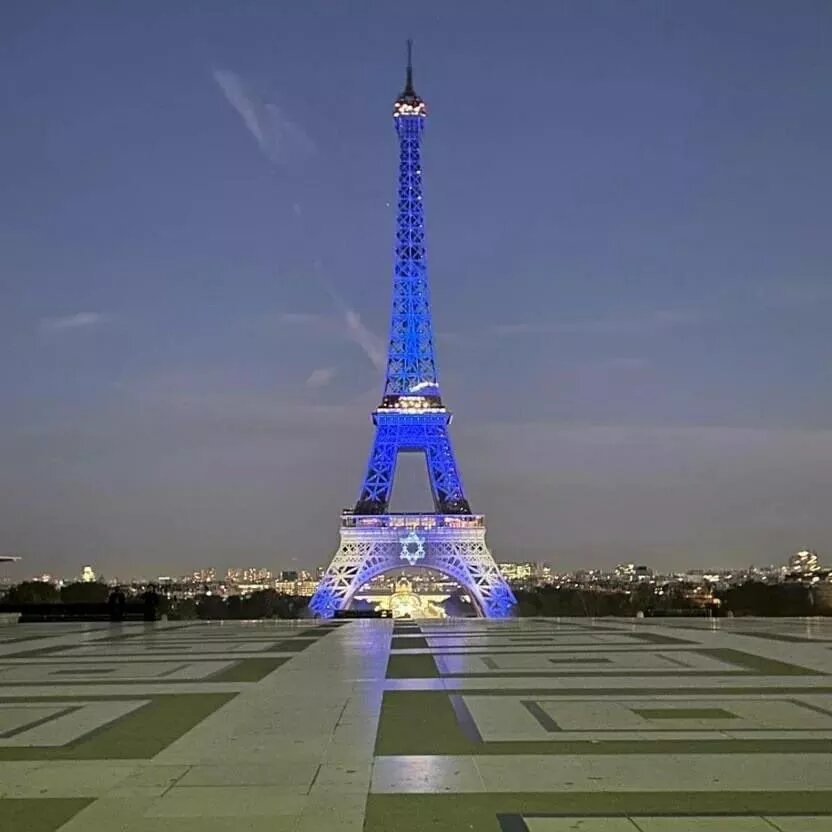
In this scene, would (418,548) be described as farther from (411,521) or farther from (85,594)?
(85,594)

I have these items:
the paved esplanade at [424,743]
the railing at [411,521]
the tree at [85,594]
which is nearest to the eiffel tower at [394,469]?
the railing at [411,521]

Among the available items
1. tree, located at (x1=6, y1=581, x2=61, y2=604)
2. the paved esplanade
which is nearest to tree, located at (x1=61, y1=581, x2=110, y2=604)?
tree, located at (x1=6, y1=581, x2=61, y2=604)

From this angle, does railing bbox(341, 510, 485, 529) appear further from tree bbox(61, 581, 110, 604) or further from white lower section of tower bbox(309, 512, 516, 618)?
tree bbox(61, 581, 110, 604)

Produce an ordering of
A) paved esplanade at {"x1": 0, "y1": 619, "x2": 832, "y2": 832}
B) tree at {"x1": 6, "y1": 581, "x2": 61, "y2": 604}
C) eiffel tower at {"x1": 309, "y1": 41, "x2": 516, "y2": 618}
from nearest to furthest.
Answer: paved esplanade at {"x1": 0, "y1": 619, "x2": 832, "y2": 832}
eiffel tower at {"x1": 309, "y1": 41, "x2": 516, "y2": 618}
tree at {"x1": 6, "y1": 581, "x2": 61, "y2": 604}


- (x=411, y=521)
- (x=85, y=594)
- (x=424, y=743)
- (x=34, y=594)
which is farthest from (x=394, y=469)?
(x=424, y=743)

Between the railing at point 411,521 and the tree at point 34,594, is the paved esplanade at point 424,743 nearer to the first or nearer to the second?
the railing at point 411,521

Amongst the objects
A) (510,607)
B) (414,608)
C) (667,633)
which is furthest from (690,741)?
(414,608)

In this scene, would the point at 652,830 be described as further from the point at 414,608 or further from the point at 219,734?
the point at 414,608
